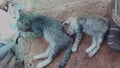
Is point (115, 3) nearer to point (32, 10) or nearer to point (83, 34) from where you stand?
point (83, 34)

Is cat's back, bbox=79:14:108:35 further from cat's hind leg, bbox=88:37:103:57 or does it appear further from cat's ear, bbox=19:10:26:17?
cat's ear, bbox=19:10:26:17

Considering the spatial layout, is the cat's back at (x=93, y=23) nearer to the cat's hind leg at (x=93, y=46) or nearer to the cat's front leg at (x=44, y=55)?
the cat's hind leg at (x=93, y=46)

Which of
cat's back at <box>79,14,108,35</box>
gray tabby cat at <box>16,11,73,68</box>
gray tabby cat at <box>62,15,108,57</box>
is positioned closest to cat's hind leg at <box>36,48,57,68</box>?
gray tabby cat at <box>16,11,73,68</box>

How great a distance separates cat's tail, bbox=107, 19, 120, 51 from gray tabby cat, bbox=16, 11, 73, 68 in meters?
0.22

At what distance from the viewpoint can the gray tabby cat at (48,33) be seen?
155 centimetres

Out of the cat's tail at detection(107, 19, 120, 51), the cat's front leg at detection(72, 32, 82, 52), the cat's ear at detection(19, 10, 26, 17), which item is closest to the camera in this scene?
the cat's tail at detection(107, 19, 120, 51)

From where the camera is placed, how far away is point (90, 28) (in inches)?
59.8

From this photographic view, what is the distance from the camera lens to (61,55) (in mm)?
1567

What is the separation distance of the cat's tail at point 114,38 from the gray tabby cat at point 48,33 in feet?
0.73

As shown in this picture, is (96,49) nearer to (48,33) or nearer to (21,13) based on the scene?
(48,33)

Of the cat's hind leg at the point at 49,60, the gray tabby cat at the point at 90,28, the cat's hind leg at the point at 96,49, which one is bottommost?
the cat's hind leg at the point at 49,60

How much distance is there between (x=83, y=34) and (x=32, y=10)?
40 cm

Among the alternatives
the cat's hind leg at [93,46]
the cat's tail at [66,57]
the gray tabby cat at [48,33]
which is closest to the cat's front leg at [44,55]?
the gray tabby cat at [48,33]

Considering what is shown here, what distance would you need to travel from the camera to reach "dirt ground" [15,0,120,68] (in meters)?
1.45
